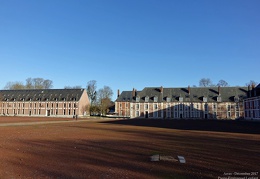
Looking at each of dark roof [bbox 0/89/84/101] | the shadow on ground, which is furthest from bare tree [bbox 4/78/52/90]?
the shadow on ground

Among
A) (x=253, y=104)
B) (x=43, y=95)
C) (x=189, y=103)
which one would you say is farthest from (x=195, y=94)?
(x=43, y=95)

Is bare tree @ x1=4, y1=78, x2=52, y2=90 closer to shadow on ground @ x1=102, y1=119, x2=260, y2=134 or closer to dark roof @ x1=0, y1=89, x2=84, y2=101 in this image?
dark roof @ x1=0, y1=89, x2=84, y2=101

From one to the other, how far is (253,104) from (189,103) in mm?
17173

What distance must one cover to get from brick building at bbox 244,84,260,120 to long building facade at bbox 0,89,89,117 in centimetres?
4808

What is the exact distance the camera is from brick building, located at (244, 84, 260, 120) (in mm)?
49319

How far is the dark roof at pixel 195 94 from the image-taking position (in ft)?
207

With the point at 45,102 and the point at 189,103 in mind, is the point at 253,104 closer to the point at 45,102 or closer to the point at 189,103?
the point at 189,103

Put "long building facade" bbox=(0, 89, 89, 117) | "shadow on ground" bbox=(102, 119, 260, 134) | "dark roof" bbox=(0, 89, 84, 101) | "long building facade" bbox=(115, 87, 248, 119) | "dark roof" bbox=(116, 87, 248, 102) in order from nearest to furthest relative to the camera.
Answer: "shadow on ground" bbox=(102, 119, 260, 134)
"long building facade" bbox=(115, 87, 248, 119)
"dark roof" bbox=(116, 87, 248, 102)
"long building facade" bbox=(0, 89, 89, 117)
"dark roof" bbox=(0, 89, 84, 101)

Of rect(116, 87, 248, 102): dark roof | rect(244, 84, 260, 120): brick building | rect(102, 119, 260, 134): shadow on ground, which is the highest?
rect(116, 87, 248, 102): dark roof

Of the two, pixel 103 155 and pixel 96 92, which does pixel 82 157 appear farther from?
pixel 96 92

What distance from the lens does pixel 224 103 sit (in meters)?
62.3

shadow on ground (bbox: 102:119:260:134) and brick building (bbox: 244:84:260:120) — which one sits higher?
brick building (bbox: 244:84:260:120)

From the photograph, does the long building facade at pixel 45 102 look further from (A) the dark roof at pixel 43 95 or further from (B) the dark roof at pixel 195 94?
(B) the dark roof at pixel 195 94

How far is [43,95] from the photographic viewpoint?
76.1m
